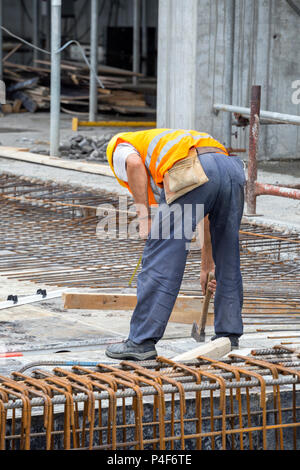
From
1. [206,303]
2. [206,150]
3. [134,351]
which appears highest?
[206,150]

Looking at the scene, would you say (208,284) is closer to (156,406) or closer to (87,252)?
(156,406)

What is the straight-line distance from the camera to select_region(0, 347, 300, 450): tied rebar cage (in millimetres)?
3717

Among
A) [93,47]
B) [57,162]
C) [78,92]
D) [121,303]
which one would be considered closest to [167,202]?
[121,303]

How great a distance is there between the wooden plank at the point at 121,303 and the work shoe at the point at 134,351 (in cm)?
111

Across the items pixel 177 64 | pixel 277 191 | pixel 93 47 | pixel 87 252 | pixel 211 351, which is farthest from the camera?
pixel 93 47

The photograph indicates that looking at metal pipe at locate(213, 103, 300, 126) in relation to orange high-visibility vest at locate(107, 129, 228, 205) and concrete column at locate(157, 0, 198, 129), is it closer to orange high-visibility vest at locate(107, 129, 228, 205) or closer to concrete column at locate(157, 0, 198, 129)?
concrete column at locate(157, 0, 198, 129)

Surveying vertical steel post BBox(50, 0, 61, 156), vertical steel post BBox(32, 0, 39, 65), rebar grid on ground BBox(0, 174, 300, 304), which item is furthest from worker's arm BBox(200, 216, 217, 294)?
vertical steel post BBox(32, 0, 39, 65)

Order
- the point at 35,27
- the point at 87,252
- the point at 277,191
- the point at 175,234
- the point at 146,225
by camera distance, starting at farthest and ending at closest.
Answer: the point at 35,27
the point at 277,191
the point at 87,252
the point at 146,225
the point at 175,234

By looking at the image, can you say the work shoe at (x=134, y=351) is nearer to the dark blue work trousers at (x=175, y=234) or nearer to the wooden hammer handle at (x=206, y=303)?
the dark blue work trousers at (x=175, y=234)

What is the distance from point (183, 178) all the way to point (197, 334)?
3.63 ft

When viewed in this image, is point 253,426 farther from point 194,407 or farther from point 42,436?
point 42,436

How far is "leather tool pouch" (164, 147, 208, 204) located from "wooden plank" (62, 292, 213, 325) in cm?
132

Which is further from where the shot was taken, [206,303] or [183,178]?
[206,303]

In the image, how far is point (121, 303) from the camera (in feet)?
20.0
